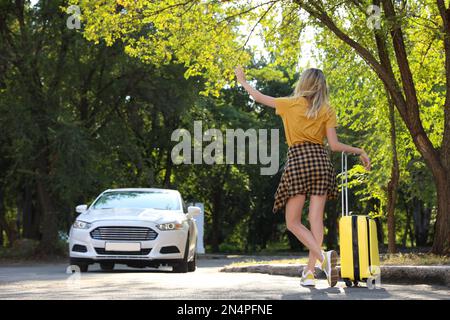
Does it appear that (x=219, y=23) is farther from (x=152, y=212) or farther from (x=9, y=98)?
(x=9, y=98)

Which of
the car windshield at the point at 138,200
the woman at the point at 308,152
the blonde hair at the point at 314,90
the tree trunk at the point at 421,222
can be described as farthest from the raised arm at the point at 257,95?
the tree trunk at the point at 421,222

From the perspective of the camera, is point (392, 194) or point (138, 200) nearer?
point (138, 200)

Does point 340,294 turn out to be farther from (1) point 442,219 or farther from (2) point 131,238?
(1) point 442,219

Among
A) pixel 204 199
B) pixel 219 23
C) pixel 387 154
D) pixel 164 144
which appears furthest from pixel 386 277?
pixel 204 199

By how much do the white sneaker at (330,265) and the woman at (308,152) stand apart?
0.24ft

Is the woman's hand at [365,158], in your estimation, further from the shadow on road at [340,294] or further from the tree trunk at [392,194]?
the tree trunk at [392,194]

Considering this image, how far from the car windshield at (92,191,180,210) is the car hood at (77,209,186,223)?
14.3 inches

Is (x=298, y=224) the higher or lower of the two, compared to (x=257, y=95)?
lower

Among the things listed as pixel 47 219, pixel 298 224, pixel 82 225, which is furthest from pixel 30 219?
pixel 298 224

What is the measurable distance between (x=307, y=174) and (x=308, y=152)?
23 cm

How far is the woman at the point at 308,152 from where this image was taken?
863 centimetres

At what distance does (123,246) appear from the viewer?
47.0 feet

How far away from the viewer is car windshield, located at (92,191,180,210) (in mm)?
15539

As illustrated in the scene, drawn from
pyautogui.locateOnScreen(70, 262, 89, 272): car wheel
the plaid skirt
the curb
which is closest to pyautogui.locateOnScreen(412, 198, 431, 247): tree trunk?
pyautogui.locateOnScreen(70, 262, 89, 272): car wheel
